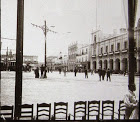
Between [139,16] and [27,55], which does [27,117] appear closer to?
[27,55]

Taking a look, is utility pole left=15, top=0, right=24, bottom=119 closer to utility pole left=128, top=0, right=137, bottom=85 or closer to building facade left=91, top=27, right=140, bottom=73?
utility pole left=128, top=0, right=137, bottom=85

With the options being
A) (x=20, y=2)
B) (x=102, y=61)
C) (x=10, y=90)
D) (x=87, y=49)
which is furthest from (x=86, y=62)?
(x=20, y=2)

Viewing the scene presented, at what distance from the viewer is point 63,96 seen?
6602 millimetres

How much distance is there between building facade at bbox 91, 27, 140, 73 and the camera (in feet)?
84.7

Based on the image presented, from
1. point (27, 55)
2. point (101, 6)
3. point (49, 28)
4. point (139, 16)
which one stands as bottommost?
point (27, 55)

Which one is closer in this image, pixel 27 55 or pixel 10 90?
pixel 27 55

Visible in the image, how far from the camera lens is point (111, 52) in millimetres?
28906

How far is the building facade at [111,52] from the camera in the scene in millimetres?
25820

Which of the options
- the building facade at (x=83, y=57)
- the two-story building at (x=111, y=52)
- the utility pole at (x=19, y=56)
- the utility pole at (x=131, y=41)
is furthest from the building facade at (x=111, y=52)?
the utility pole at (x=19, y=56)

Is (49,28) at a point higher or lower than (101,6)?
lower

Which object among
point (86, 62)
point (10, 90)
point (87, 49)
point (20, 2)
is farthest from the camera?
point (86, 62)

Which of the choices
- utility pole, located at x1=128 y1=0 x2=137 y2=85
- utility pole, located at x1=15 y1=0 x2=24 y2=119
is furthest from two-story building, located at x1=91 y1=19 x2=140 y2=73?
utility pole, located at x1=15 y1=0 x2=24 y2=119

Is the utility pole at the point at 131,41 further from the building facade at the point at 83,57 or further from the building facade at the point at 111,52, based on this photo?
the building facade at the point at 83,57

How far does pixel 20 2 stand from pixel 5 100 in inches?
128
